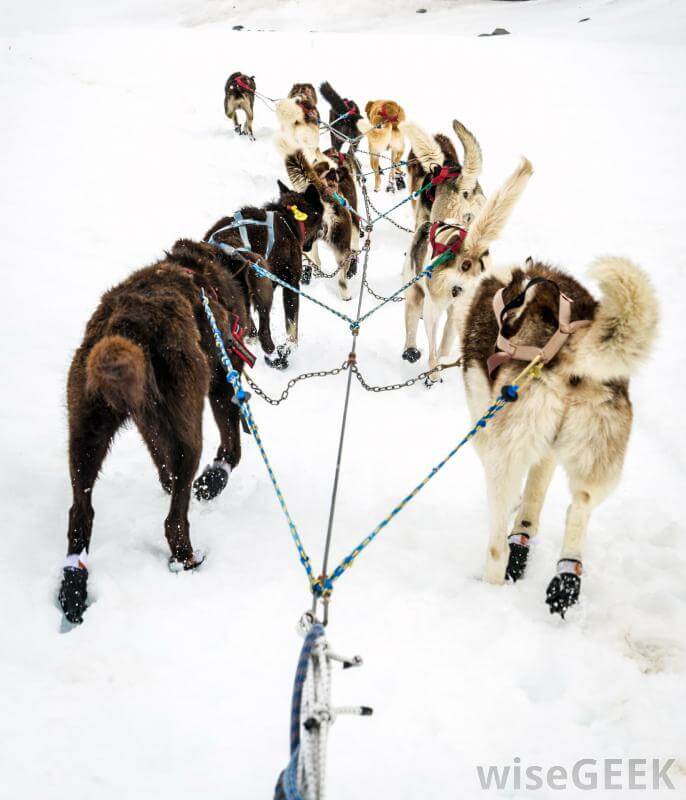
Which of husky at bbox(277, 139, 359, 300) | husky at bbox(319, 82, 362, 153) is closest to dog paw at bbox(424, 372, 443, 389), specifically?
husky at bbox(277, 139, 359, 300)

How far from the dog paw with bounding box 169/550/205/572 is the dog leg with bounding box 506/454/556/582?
1.51m

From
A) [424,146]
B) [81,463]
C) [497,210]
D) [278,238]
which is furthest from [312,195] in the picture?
[81,463]

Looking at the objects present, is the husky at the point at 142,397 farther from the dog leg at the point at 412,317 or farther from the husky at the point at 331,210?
the husky at the point at 331,210

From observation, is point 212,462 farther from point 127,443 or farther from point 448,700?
point 448,700

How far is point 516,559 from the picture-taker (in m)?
2.72

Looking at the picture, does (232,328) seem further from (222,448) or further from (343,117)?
(343,117)

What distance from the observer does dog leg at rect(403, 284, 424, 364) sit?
498 cm

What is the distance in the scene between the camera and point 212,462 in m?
3.33

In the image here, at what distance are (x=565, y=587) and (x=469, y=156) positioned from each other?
3891 mm

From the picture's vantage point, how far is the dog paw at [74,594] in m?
2.24

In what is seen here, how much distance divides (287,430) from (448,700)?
244 cm

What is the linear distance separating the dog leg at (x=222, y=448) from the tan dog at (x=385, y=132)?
790 centimetres

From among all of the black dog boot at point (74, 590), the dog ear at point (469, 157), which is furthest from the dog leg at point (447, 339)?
the black dog boot at point (74, 590)

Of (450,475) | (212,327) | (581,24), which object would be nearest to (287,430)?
(450,475)
